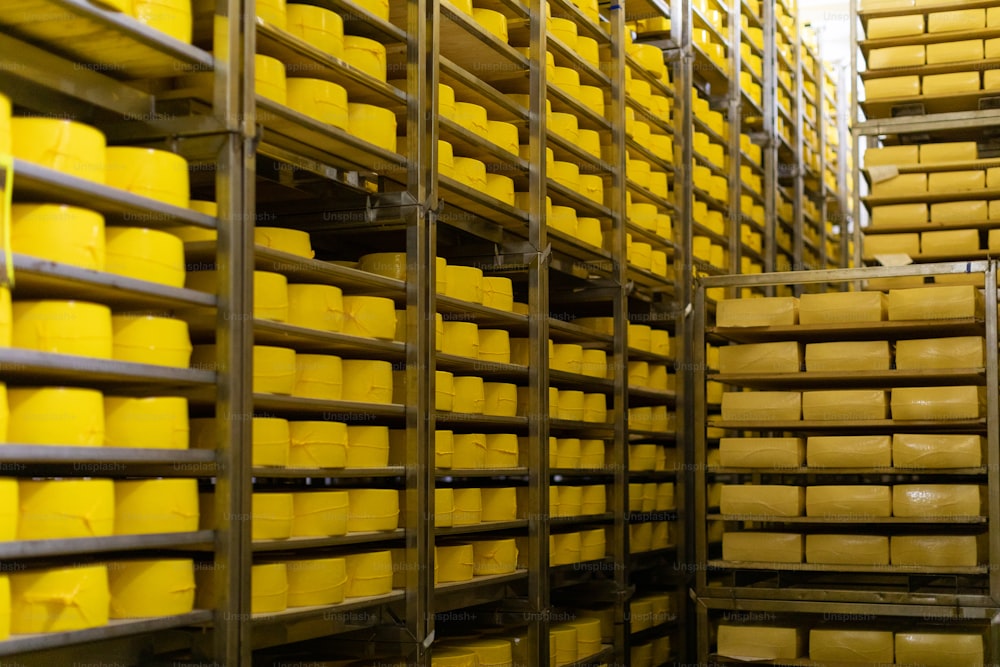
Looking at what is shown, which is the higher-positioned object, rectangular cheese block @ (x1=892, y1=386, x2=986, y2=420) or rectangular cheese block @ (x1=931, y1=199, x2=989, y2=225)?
rectangular cheese block @ (x1=931, y1=199, x2=989, y2=225)

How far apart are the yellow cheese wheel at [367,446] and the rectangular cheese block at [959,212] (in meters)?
4.27

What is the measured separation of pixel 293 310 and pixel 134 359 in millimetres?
766

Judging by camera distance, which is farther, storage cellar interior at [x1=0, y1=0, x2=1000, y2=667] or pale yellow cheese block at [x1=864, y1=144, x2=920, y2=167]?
pale yellow cheese block at [x1=864, y1=144, x2=920, y2=167]

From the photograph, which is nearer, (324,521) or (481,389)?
(324,521)

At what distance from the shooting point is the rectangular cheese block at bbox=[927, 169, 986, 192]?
23.5 feet

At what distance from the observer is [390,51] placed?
15.0ft

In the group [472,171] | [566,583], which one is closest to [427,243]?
[472,171]

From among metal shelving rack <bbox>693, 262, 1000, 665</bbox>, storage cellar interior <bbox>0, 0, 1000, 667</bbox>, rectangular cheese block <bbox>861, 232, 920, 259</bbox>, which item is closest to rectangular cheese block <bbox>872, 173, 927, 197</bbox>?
storage cellar interior <bbox>0, 0, 1000, 667</bbox>

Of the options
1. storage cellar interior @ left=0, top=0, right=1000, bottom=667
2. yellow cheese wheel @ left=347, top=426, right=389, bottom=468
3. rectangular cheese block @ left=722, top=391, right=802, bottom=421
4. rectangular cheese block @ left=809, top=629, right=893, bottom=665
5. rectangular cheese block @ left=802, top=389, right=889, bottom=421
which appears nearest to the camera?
storage cellar interior @ left=0, top=0, right=1000, bottom=667

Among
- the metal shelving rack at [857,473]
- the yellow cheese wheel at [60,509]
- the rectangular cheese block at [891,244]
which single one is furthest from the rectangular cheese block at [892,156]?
the yellow cheese wheel at [60,509]

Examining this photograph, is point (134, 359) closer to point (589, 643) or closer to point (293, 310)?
point (293, 310)

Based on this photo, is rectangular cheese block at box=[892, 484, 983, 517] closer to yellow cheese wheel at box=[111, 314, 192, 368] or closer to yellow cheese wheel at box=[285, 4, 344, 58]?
yellow cheese wheel at box=[285, 4, 344, 58]

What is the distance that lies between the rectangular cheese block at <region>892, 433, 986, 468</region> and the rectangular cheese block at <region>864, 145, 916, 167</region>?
7.47 ft

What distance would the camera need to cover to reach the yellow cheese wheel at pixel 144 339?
3.20 meters
